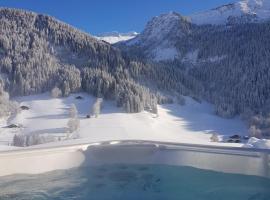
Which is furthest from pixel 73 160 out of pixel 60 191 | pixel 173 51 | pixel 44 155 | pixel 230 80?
pixel 173 51

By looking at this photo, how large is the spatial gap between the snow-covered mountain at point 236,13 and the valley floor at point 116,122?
78608 millimetres

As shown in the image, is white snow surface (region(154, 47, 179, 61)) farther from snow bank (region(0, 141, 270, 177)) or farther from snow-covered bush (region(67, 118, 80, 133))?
snow bank (region(0, 141, 270, 177))

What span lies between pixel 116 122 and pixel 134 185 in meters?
37.7

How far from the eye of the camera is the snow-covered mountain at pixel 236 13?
14118 cm

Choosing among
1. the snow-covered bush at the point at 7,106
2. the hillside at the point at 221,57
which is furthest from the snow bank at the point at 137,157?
the snow-covered bush at the point at 7,106

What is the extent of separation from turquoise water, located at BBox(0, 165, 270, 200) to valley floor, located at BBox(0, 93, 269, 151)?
1066 inches

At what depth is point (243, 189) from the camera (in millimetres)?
14859

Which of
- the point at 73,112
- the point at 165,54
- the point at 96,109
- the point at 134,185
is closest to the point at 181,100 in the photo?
the point at 96,109

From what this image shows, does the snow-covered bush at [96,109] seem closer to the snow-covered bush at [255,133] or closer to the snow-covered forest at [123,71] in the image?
the snow-covered forest at [123,71]

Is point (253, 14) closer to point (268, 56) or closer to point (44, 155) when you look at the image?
point (268, 56)

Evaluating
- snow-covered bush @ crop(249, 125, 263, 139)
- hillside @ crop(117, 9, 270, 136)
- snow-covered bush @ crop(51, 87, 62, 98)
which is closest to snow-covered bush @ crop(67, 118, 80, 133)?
Answer: snow-covered bush @ crop(51, 87, 62, 98)

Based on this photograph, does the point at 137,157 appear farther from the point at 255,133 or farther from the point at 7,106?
the point at 7,106

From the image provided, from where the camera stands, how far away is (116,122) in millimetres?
53625

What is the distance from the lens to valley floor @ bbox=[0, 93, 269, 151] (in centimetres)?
4919
